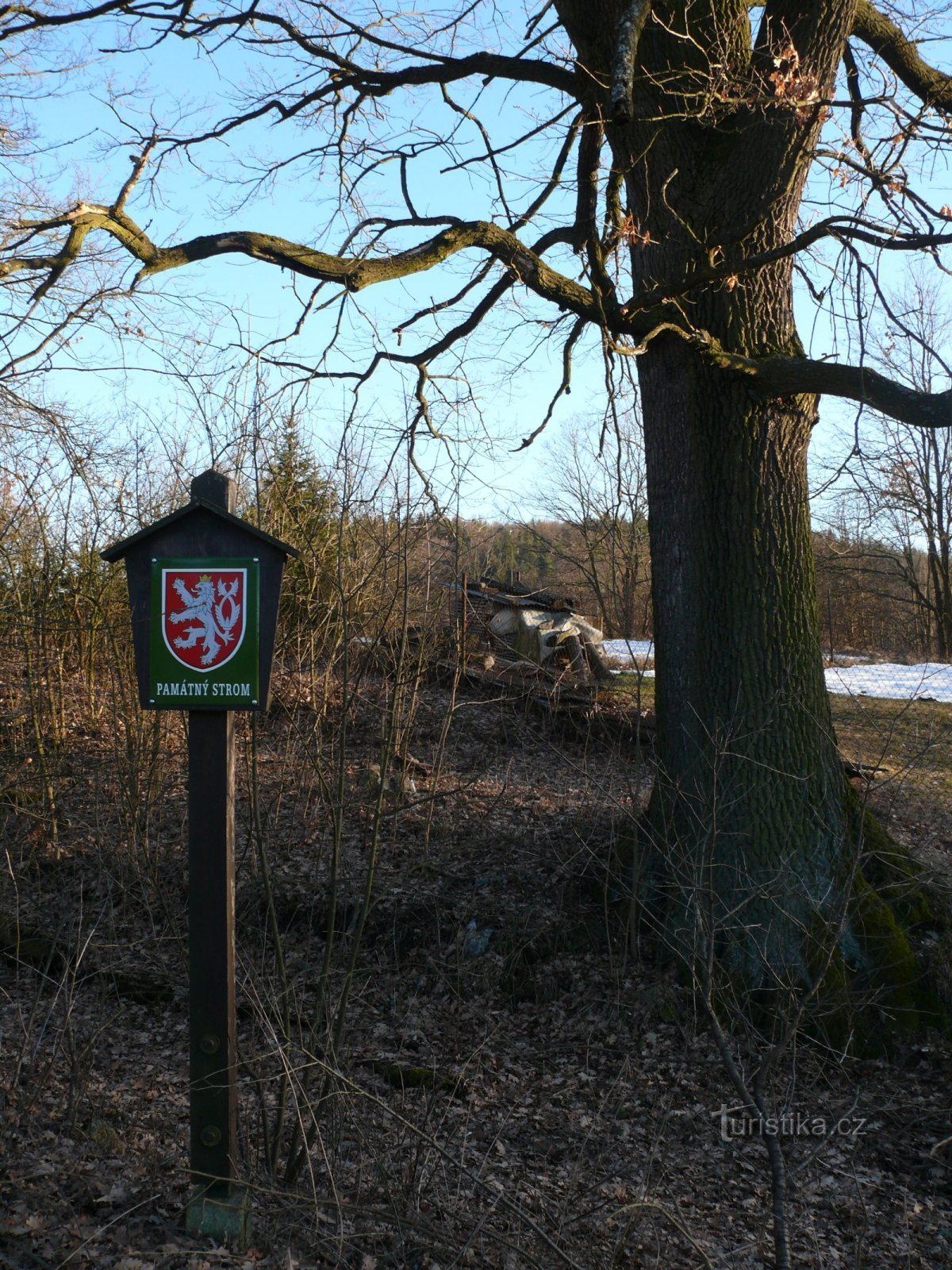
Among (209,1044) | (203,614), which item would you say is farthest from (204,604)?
(209,1044)

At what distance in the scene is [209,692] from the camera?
3.51 m

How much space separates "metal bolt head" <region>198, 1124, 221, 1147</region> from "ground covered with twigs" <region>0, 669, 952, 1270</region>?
19 centimetres

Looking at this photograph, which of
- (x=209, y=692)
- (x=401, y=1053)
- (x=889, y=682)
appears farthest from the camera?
(x=889, y=682)

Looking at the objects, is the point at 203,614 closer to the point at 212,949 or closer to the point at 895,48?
the point at 212,949

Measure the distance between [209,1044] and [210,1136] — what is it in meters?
0.31

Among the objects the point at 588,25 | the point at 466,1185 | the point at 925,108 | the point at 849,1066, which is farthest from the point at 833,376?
the point at 466,1185

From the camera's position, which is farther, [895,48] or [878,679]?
[878,679]

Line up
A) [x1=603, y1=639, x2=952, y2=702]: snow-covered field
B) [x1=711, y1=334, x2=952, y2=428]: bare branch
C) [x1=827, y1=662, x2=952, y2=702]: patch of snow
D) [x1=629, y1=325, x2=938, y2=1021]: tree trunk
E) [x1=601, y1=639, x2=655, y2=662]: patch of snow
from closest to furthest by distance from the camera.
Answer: [x1=711, y1=334, x2=952, y2=428]: bare branch < [x1=629, y1=325, x2=938, y2=1021]: tree trunk < [x1=601, y1=639, x2=655, y2=662]: patch of snow < [x1=603, y1=639, x2=952, y2=702]: snow-covered field < [x1=827, y1=662, x2=952, y2=702]: patch of snow

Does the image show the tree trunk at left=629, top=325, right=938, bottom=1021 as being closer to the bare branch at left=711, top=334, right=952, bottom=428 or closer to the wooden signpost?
the bare branch at left=711, top=334, right=952, bottom=428

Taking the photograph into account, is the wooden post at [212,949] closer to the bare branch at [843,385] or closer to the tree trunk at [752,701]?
the tree trunk at [752,701]

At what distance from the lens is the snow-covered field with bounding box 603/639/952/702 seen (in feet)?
52.4

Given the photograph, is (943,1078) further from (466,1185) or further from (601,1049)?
(466,1185)

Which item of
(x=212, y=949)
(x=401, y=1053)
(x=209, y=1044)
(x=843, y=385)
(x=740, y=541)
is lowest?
(x=401, y=1053)

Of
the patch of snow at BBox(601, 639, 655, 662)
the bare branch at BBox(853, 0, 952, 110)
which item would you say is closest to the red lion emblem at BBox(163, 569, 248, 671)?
the bare branch at BBox(853, 0, 952, 110)
